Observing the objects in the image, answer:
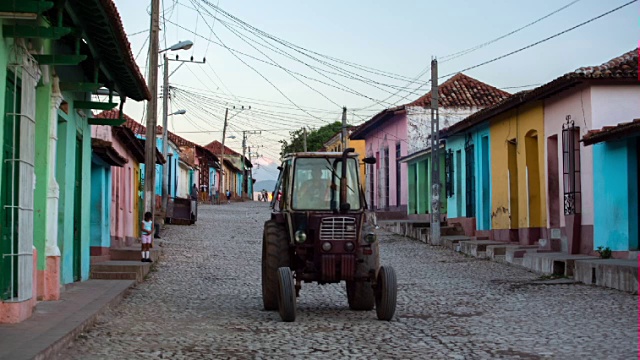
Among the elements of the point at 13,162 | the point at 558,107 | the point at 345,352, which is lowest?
the point at 345,352

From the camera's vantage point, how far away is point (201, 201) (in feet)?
214

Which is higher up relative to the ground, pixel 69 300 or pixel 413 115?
pixel 413 115

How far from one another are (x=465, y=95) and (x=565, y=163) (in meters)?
18.4

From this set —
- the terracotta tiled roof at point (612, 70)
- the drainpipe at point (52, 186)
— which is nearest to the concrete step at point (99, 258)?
the drainpipe at point (52, 186)

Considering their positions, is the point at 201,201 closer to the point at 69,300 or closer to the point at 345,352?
the point at 69,300

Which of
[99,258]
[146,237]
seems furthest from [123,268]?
[99,258]

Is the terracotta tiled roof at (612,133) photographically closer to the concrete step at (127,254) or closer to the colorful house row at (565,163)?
the colorful house row at (565,163)

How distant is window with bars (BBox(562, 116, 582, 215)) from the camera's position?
19047mm

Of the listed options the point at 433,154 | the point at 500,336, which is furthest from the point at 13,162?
the point at 433,154

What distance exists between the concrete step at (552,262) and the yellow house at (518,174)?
9.13 feet

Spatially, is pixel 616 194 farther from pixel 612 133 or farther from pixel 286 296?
pixel 286 296

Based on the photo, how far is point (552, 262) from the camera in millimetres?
17484

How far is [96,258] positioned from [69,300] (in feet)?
23.6

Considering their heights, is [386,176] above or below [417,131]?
below
